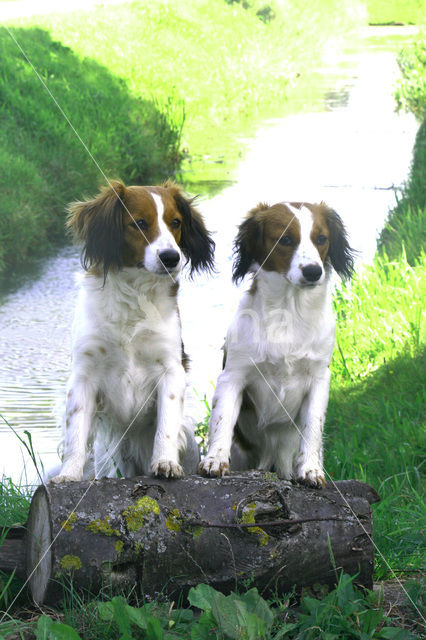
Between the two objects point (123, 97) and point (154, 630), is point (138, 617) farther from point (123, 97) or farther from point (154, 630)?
point (123, 97)

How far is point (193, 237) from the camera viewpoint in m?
4.41

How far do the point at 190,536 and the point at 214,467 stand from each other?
501 millimetres

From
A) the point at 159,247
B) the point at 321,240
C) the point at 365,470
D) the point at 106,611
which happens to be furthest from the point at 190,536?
the point at 365,470

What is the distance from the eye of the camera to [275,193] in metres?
12.0

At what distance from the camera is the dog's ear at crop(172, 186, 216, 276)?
4352mm

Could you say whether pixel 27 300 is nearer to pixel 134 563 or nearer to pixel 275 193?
pixel 275 193

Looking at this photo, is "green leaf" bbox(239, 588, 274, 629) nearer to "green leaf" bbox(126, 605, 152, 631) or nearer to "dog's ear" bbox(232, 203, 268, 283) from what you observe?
"green leaf" bbox(126, 605, 152, 631)

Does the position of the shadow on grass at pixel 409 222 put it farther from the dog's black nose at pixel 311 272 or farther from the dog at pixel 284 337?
the dog's black nose at pixel 311 272

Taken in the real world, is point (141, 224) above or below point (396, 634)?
above

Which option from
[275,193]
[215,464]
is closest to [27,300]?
[275,193]

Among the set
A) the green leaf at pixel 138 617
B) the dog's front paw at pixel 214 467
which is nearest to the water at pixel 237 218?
the dog's front paw at pixel 214 467

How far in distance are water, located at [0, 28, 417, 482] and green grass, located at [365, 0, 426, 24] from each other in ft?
60.7

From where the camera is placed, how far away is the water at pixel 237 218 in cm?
695

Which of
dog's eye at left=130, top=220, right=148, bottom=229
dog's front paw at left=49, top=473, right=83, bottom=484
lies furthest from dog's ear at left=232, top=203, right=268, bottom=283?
dog's front paw at left=49, top=473, right=83, bottom=484
